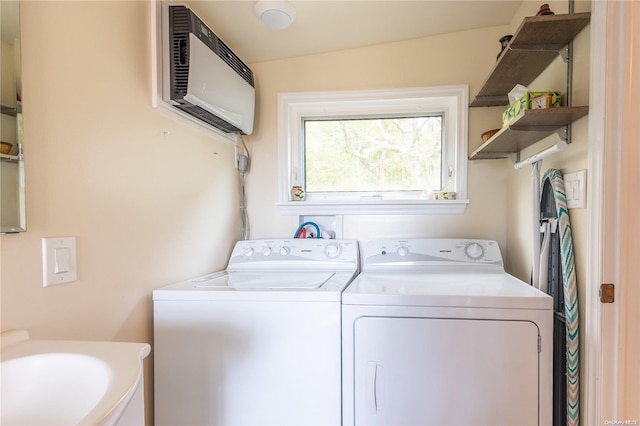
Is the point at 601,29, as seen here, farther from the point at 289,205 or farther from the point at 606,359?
the point at 289,205

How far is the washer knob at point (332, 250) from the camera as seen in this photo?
181 cm

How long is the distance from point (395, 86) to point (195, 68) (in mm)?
1146

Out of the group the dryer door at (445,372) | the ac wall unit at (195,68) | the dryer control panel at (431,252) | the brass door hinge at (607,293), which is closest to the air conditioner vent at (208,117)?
the ac wall unit at (195,68)

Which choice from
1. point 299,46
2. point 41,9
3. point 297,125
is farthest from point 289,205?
point 41,9

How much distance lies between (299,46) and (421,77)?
721mm

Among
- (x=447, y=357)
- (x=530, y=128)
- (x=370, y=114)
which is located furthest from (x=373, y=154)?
(x=447, y=357)

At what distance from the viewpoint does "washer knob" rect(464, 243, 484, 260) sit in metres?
1.72

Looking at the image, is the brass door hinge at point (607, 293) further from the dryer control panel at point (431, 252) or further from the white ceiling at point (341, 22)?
the white ceiling at point (341, 22)

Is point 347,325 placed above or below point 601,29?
below

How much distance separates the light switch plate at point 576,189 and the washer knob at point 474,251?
0.56 m

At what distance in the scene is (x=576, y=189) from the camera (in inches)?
46.1

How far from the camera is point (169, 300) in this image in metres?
1.22

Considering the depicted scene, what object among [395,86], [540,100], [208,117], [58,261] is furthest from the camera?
[395,86]

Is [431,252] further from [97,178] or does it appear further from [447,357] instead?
[97,178]
